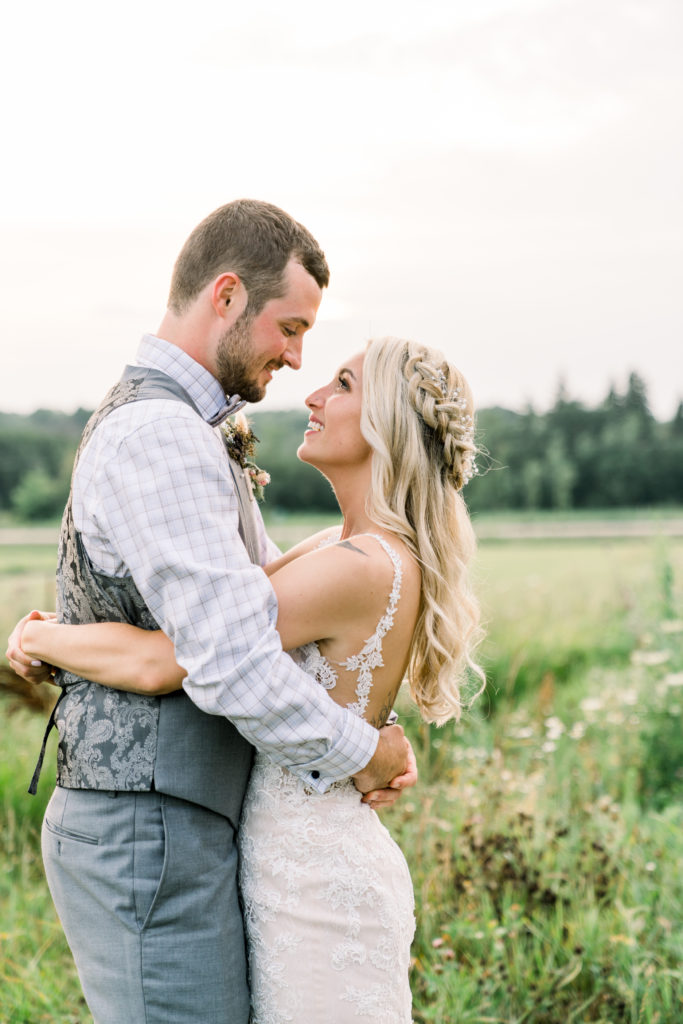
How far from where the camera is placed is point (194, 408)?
247 cm

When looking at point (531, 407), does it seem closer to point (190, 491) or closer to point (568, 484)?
point (568, 484)

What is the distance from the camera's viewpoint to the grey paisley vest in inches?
88.1

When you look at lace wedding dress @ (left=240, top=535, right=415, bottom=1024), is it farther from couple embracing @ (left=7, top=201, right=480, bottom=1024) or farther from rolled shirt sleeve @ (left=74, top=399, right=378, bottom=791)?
rolled shirt sleeve @ (left=74, top=399, right=378, bottom=791)

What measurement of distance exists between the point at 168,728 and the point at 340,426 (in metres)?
1.03

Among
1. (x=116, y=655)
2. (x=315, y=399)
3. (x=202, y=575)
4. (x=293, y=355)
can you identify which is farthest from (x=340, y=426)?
(x=116, y=655)

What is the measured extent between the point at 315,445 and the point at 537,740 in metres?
3.97

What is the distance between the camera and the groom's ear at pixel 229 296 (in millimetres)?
2582

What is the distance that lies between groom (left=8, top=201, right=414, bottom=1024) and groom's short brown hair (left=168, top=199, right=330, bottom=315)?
0.27 metres

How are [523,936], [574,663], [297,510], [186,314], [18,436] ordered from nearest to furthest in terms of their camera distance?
[186,314] → [523,936] → [574,663] → [297,510] → [18,436]

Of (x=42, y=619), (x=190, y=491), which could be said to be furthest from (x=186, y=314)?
(x=42, y=619)

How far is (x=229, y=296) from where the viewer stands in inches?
103

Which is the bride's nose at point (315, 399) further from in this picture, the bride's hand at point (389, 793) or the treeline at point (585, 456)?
the treeline at point (585, 456)

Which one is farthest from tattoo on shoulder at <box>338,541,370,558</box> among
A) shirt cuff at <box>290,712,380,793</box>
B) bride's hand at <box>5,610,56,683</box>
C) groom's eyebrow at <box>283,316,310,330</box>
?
bride's hand at <box>5,610,56,683</box>

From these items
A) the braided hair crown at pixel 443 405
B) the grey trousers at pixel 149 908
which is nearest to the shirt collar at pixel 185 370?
the braided hair crown at pixel 443 405
